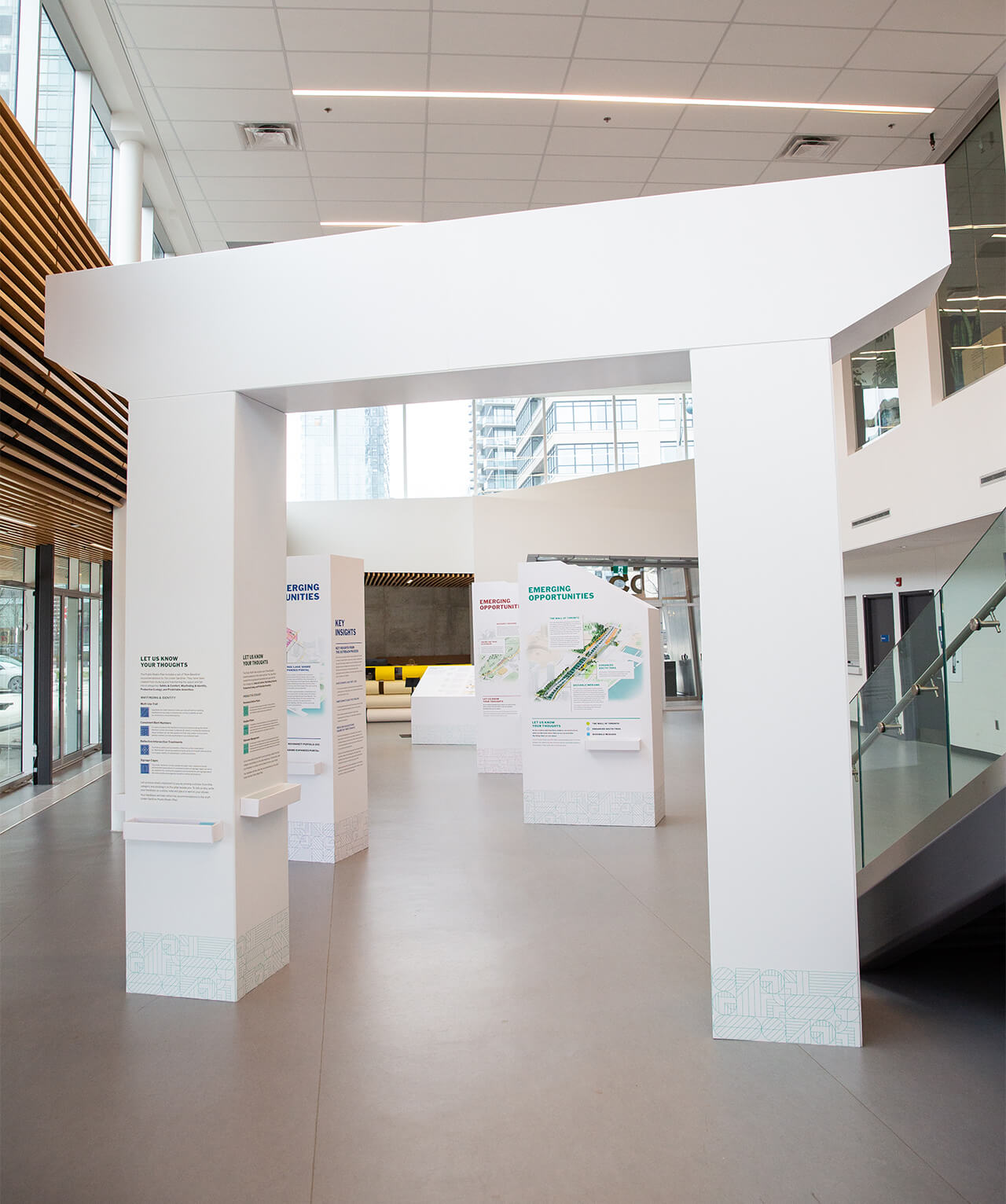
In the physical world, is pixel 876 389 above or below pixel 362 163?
below

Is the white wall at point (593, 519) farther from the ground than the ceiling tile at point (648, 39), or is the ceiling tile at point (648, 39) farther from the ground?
the ceiling tile at point (648, 39)

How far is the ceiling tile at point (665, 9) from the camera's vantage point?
714 centimetres

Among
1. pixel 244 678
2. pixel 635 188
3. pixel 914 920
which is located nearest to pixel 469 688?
pixel 635 188

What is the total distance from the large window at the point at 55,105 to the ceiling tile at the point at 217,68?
850 millimetres

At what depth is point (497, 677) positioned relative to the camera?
12.3 m

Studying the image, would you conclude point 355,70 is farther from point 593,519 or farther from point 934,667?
point 593,519

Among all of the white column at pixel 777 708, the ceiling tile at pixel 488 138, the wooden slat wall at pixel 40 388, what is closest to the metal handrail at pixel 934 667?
the white column at pixel 777 708

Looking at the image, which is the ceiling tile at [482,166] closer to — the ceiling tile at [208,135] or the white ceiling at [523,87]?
the white ceiling at [523,87]

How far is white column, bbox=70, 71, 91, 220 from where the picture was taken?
8.51 meters

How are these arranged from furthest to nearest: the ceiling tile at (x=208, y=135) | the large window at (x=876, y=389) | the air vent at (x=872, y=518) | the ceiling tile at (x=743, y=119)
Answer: the large window at (x=876, y=389)
the air vent at (x=872, y=518)
the ceiling tile at (x=208, y=135)
the ceiling tile at (x=743, y=119)

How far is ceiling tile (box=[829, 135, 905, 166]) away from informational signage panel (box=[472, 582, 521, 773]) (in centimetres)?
641

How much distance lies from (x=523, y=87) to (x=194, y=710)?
6762 millimetres

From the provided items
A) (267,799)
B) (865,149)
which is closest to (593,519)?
(865,149)

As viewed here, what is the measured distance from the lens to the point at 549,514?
2011 cm
